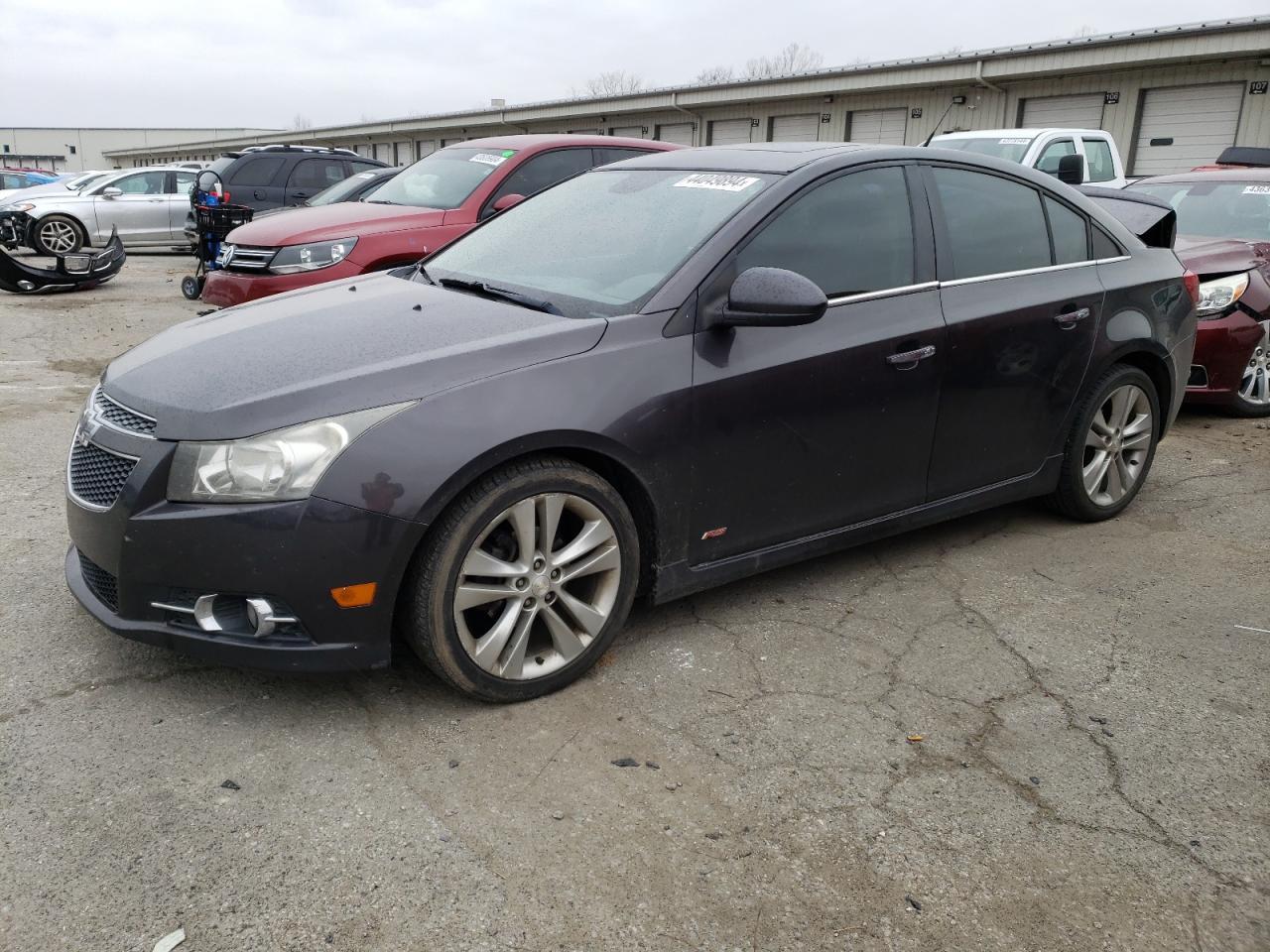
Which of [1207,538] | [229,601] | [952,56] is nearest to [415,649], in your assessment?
[229,601]

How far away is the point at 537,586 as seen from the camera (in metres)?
3.02

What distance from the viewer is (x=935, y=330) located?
3.77 meters

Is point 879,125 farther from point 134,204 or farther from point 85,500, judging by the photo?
Result: point 85,500

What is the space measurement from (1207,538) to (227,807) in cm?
417

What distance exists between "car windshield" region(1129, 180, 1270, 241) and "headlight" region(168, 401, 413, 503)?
274 inches

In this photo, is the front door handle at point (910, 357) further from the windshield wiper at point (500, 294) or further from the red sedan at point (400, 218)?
the red sedan at point (400, 218)

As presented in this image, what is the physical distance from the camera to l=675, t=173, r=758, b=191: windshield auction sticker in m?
3.64

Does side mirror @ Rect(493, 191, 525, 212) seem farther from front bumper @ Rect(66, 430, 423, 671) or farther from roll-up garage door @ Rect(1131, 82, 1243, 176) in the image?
roll-up garage door @ Rect(1131, 82, 1243, 176)

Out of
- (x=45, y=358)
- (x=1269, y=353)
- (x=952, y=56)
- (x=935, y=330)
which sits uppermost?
(x=952, y=56)

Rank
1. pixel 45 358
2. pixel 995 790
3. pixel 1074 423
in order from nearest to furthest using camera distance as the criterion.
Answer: pixel 995 790, pixel 1074 423, pixel 45 358

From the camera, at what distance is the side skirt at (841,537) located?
11.1 ft

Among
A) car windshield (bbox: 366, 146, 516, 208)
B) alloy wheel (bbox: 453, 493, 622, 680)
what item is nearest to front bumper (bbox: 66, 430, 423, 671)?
alloy wheel (bbox: 453, 493, 622, 680)

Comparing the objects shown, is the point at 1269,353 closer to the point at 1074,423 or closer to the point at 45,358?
the point at 1074,423

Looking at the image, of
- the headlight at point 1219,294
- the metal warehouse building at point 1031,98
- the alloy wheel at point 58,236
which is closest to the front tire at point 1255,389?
the headlight at point 1219,294
